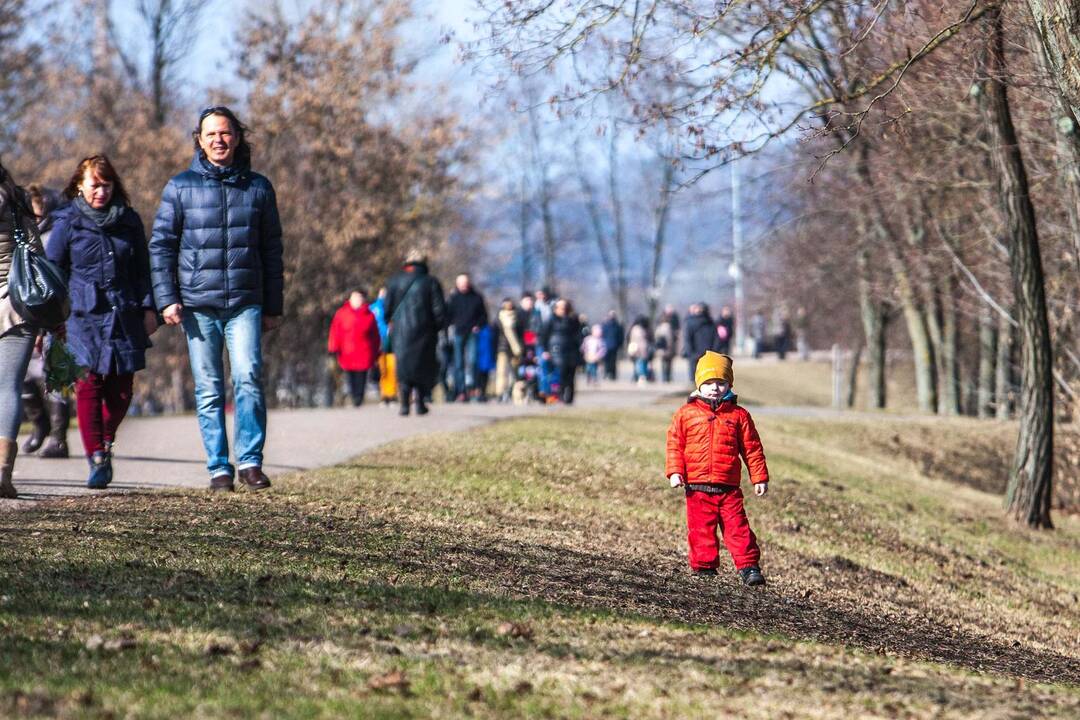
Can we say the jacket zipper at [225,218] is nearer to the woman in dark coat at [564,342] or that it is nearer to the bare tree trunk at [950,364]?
the woman in dark coat at [564,342]

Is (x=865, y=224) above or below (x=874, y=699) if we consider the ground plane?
above

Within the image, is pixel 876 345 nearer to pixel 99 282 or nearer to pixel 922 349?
pixel 922 349

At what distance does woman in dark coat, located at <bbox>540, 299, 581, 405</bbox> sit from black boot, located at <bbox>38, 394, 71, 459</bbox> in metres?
11.7

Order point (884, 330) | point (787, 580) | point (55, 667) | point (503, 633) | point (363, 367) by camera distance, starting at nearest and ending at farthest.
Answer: point (55, 667)
point (503, 633)
point (787, 580)
point (363, 367)
point (884, 330)

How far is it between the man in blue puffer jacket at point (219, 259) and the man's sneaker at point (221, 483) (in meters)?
0.46

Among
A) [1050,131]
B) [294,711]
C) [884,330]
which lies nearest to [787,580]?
[294,711]

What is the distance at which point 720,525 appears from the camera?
891 centimetres

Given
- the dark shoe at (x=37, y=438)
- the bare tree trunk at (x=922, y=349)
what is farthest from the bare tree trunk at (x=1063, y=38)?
the bare tree trunk at (x=922, y=349)

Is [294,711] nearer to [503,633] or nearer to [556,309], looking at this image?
[503,633]

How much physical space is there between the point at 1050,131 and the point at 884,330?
21.2m

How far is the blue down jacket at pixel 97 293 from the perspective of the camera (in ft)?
33.0

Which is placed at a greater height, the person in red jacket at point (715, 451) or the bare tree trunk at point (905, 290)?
the bare tree trunk at point (905, 290)

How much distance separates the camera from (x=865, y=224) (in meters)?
30.3

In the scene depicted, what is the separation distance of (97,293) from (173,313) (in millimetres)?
587
